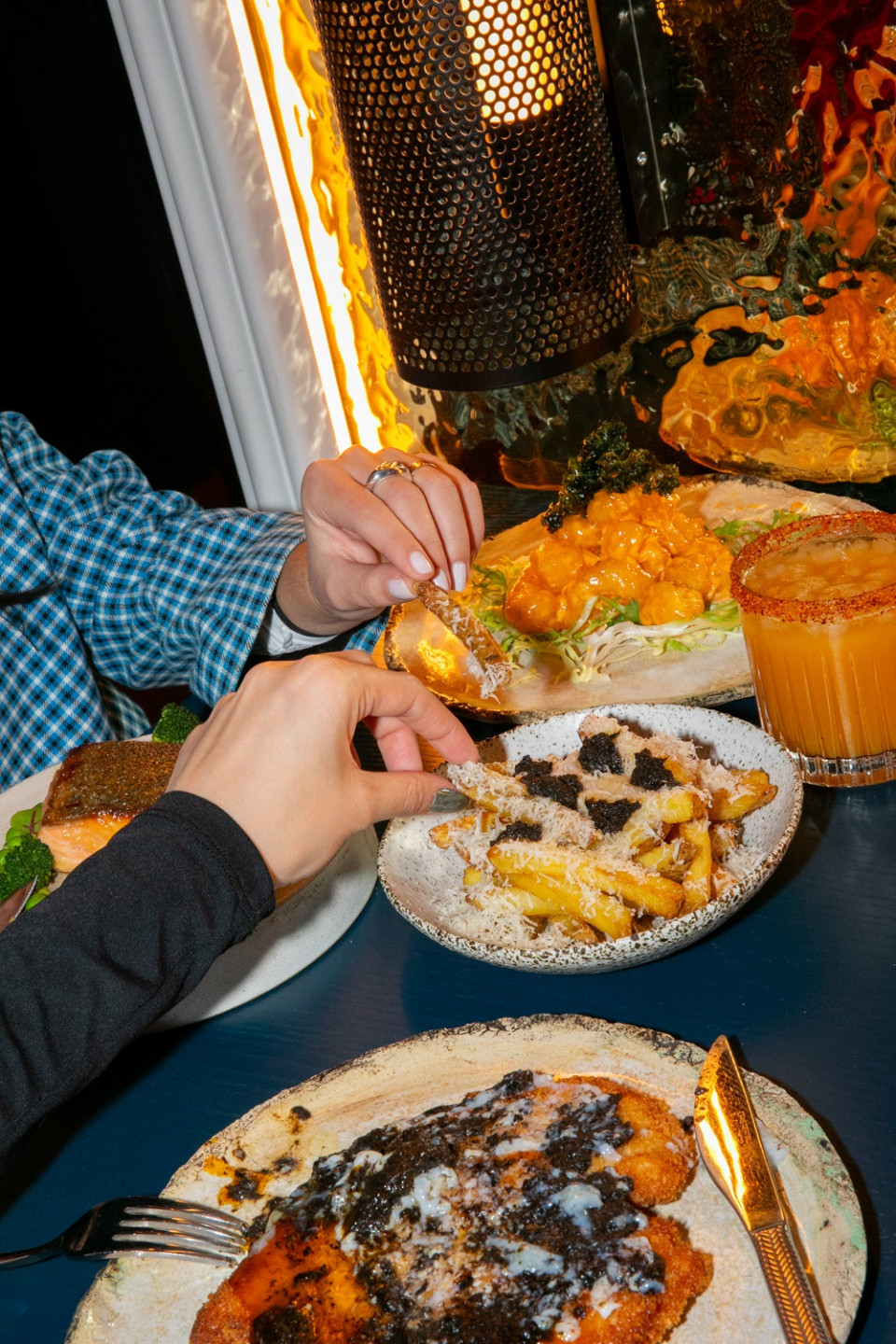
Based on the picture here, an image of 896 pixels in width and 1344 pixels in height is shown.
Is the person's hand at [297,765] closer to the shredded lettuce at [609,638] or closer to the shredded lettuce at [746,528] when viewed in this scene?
the shredded lettuce at [609,638]

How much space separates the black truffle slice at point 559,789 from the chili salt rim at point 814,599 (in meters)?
0.29

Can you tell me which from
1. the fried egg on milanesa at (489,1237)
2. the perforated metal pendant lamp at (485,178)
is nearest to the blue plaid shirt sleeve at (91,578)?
the perforated metal pendant lamp at (485,178)

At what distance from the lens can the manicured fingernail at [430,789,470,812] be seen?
1141 millimetres

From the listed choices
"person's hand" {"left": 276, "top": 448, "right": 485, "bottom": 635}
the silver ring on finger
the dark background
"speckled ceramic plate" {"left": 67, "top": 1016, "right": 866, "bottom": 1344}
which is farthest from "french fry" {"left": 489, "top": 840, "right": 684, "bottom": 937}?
the dark background

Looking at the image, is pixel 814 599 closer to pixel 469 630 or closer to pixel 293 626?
pixel 469 630

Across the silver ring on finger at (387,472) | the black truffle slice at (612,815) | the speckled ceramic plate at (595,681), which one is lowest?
the speckled ceramic plate at (595,681)

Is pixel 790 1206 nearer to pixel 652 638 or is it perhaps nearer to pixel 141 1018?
pixel 141 1018

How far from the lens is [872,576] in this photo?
126cm

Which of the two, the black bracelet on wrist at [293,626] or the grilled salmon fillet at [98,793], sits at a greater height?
the grilled salmon fillet at [98,793]

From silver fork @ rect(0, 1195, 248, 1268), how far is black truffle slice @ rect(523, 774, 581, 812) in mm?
452

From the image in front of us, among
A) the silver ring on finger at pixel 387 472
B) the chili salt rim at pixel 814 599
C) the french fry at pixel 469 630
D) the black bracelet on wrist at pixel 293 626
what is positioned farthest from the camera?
the black bracelet on wrist at pixel 293 626

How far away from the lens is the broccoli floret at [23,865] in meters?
1.20

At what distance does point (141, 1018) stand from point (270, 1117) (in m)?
0.13

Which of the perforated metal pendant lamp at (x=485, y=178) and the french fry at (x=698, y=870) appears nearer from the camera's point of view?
the french fry at (x=698, y=870)
